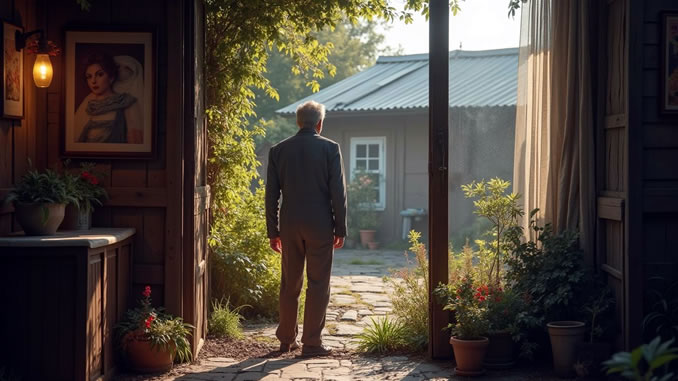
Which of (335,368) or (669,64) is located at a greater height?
(669,64)

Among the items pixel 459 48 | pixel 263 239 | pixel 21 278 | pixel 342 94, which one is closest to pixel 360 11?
pixel 459 48

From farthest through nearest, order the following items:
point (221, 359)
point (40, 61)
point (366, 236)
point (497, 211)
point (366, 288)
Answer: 1. point (366, 236)
2. point (366, 288)
3. point (497, 211)
4. point (221, 359)
5. point (40, 61)

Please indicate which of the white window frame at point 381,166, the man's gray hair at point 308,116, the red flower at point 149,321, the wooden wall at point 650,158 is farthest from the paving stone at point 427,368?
the white window frame at point 381,166

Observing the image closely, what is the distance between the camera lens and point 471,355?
5668 mm

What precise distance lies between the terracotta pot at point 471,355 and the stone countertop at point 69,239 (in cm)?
250

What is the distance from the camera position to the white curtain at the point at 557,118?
6086 mm

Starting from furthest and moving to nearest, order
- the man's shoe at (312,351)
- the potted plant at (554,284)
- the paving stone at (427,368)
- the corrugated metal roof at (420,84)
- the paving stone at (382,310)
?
the paving stone at (382,310) → the corrugated metal roof at (420,84) → the man's shoe at (312,351) → the paving stone at (427,368) → the potted plant at (554,284)

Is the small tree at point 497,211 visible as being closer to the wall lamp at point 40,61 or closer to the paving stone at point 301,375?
the paving stone at point 301,375

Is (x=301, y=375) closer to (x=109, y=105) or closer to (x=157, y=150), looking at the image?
(x=157, y=150)

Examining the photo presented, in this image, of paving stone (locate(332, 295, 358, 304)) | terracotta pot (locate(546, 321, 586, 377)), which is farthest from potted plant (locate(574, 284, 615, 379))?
paving stone (locate(332, 295, 358, 304))

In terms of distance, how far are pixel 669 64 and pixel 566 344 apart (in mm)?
2065

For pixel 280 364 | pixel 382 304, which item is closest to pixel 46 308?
pixel 280 364

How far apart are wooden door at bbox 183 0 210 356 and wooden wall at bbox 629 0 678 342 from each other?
3.17 m

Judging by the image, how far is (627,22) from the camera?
5.45 metres
